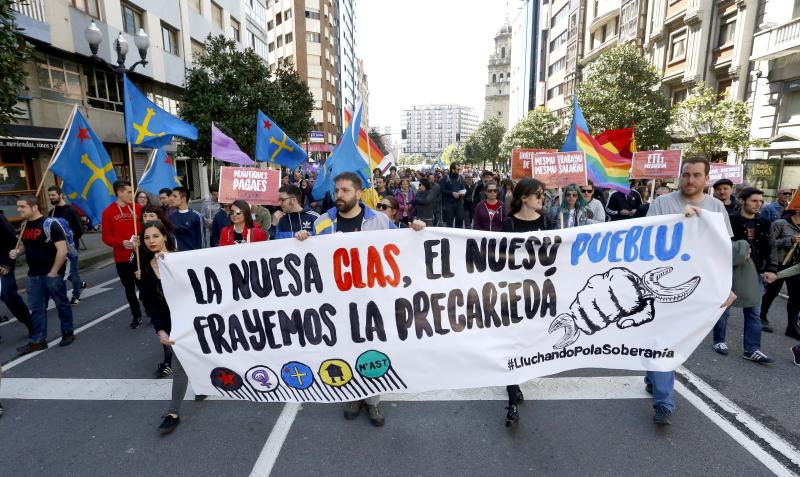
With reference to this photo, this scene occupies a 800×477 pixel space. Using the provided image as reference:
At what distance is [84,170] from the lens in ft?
18.7

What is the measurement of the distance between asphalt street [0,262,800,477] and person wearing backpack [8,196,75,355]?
0.67 meters

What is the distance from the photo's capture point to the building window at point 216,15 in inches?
1039

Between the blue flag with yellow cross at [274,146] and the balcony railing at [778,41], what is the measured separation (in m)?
18.7

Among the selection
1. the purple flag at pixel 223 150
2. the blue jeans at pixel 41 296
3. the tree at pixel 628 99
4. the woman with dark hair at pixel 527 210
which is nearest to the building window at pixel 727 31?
the tree at pixel 628 99

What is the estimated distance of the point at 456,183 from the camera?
11.8 m

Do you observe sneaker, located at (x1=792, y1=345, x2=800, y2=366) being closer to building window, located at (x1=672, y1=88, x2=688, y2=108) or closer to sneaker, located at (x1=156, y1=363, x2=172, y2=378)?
sneaker, located at (x1=156, y1=363, x2=172, y2=378)

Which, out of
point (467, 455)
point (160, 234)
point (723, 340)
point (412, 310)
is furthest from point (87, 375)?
point (723, 340)

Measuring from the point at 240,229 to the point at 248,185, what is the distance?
6.21 ft

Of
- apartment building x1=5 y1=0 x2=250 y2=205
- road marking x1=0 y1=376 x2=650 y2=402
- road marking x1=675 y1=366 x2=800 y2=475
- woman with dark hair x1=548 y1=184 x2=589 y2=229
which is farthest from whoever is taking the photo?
apartment building x1=5 y1=0 x2=250 y2=205

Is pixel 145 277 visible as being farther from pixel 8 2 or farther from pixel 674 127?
pixel 674 127

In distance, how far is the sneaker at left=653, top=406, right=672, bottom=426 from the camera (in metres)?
3.30

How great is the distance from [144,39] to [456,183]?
888 centimetres

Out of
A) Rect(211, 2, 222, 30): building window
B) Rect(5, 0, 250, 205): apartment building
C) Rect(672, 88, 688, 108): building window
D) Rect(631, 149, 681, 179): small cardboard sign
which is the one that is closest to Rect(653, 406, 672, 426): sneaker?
Rect(631, 149, 681, 179): small cardboard sign

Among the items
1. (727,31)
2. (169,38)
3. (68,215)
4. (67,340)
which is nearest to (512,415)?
(67,340)
